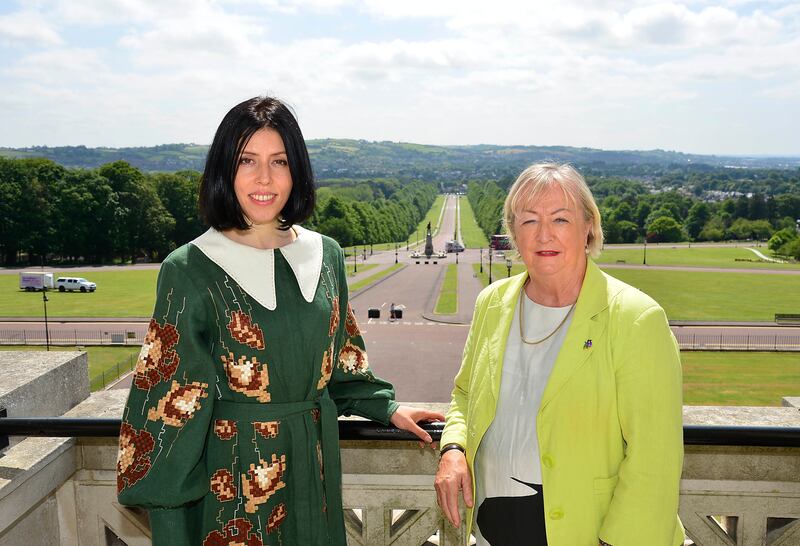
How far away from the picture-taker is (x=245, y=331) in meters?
2.11

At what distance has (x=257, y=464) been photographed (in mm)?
2137

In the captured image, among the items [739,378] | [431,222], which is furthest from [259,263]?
[431,222]

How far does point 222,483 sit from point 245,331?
50 centimetres

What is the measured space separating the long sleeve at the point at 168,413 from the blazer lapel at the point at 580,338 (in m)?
1.07

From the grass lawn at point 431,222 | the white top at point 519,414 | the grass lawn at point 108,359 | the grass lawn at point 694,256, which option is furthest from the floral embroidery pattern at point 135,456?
the grass lawn at point 431,222

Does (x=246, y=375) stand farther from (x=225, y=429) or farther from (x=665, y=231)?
(x=665, y=231)

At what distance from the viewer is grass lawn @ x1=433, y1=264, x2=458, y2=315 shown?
139 feet

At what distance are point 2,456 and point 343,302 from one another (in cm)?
142

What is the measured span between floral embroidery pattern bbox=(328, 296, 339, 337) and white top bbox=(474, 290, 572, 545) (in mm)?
602

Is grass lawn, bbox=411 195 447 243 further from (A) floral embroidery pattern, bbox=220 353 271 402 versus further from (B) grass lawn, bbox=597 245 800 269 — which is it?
(A) floral embroidery pattern, bbox=220 353 271 402

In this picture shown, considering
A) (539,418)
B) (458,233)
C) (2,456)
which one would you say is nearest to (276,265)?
(539,418)

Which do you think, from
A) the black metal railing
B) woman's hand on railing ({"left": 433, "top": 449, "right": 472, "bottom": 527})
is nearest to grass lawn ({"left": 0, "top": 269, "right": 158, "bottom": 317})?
the black metal railing

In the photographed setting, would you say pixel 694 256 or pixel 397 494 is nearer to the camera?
pixel 397 494

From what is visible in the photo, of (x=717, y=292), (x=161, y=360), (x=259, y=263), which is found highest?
(x=259, y=263)
